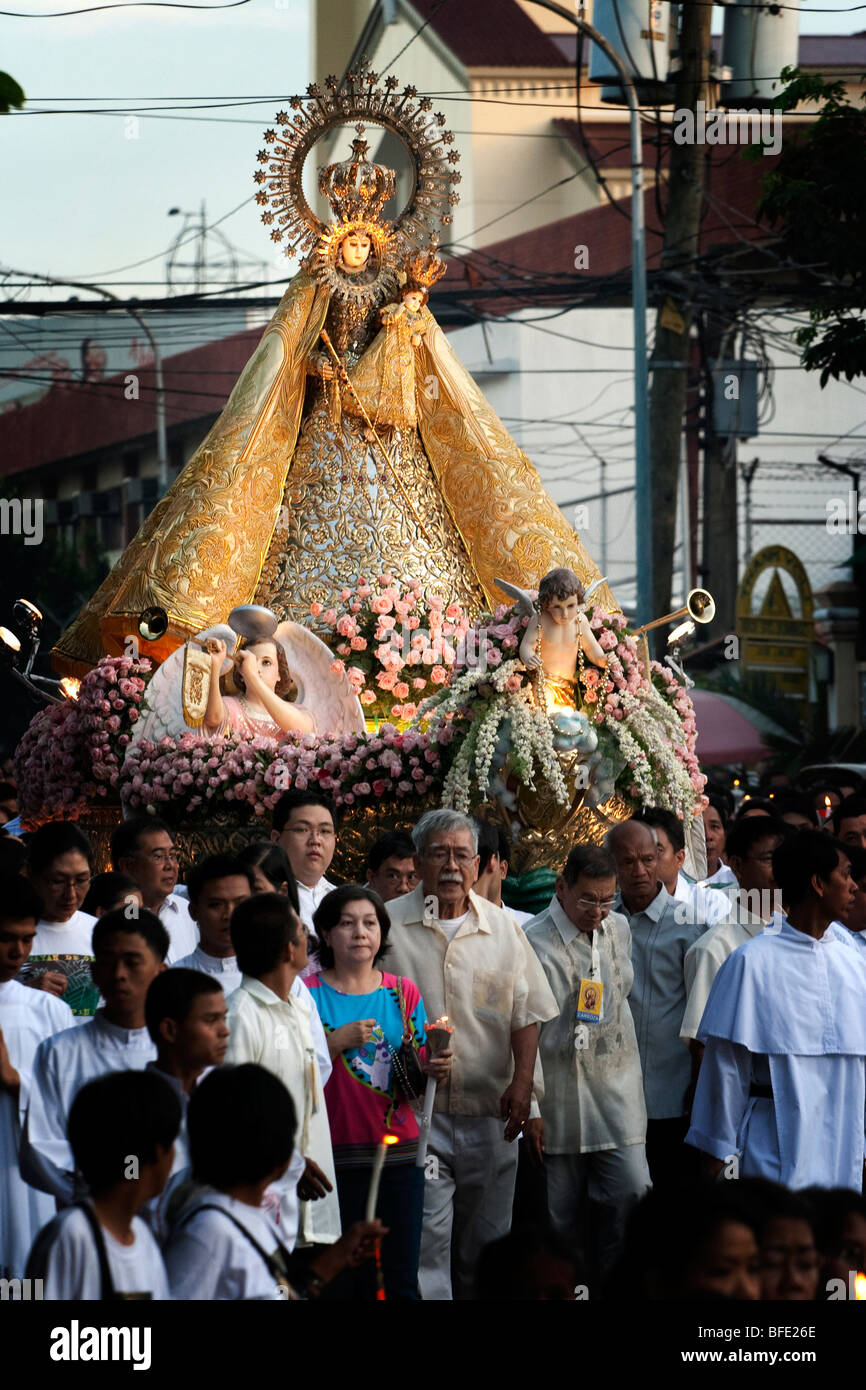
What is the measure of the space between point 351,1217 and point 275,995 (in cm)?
88

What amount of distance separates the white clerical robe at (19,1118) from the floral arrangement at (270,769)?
13.8 ft

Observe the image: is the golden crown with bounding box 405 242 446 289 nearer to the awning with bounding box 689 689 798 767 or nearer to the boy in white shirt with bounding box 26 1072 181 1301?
the boy in white shirt with bounding box 26 1072 181 1301

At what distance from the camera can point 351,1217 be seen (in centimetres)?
579

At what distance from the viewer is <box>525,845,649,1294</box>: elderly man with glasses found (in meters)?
6.66

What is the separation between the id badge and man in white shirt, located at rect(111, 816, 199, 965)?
4.33ft

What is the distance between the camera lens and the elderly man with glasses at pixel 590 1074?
666 centimetres

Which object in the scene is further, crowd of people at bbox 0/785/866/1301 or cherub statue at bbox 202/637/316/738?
cherub statue at bbox 202/637/316/738

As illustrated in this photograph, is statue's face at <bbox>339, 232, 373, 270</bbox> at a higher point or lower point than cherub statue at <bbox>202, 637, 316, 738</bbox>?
higher

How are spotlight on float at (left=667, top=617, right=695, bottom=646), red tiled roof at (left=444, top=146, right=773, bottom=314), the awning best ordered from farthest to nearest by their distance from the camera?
red tiled roof at (left=444, top=146, right=773, bottom=314), the awning, spotlight on float at (left=667, top=617, right=695, bottom=646)

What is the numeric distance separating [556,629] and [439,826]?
9.48 feet

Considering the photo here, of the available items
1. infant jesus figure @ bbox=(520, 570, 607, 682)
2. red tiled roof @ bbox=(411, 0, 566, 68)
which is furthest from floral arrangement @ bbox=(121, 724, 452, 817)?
red tiled roof @ bbox=(411, 0, 566, 68)

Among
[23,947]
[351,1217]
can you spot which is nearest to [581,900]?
[351,1217]
